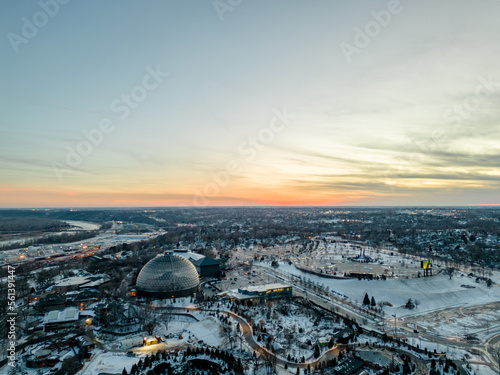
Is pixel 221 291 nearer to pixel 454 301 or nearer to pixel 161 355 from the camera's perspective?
pixel 161 355

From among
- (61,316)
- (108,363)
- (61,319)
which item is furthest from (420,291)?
(61,316)

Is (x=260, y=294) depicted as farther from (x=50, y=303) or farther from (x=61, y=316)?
(x=50, y=303)

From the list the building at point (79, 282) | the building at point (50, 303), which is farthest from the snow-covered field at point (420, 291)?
the building at point (50, 303)

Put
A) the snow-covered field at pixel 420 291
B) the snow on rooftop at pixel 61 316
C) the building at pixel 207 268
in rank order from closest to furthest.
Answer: the snow on rooftop at pixel 61 316 < the snow-covered field at pixel 420 291 < the building at pixel 207 268

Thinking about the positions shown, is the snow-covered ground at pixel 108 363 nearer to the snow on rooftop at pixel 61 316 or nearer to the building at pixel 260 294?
the snow on rooftop at pixel 61 316

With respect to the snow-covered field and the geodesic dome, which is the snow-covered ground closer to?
the geodesic dome

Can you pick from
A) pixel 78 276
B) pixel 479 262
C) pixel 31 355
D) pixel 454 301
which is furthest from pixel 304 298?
pixel 479 262
